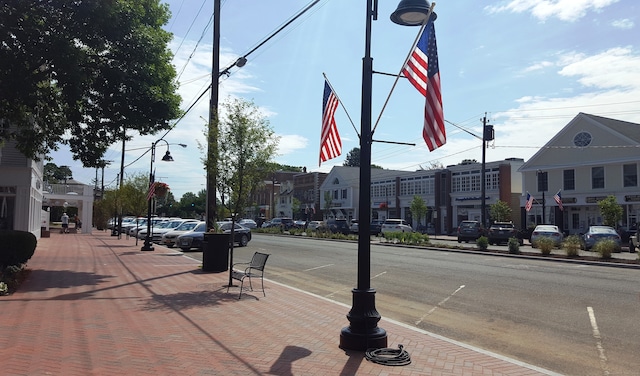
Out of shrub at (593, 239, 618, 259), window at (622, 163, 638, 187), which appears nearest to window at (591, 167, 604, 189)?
window at (622, 163, 638, 187)

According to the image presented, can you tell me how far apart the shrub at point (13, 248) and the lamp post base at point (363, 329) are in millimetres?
10065

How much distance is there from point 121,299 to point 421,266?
10712 millimetres

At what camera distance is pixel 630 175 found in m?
40.6

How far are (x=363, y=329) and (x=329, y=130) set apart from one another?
4.31m

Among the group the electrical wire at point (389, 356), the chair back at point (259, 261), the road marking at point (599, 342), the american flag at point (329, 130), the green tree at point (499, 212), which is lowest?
the road marking at point (599, 342)

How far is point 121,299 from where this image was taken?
995cm

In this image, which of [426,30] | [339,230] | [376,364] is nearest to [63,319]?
[376,364]

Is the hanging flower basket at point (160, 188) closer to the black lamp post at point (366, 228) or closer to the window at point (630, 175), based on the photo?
the black lamp post at point (366, 228)

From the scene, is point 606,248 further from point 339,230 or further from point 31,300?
point 339,230

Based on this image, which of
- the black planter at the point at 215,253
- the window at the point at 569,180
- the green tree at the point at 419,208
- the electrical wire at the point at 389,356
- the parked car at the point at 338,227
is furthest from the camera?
the green tree at the point at 419,208

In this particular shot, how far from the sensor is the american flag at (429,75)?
25.2 ft

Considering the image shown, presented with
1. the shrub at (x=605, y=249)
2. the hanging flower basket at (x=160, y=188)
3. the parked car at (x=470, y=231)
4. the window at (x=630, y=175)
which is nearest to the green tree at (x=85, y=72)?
the hanging flower basket at (x=160, y=188)

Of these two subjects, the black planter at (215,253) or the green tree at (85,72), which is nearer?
the green tree at (85,72)

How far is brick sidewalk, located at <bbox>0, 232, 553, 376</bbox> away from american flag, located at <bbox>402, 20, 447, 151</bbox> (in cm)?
328
